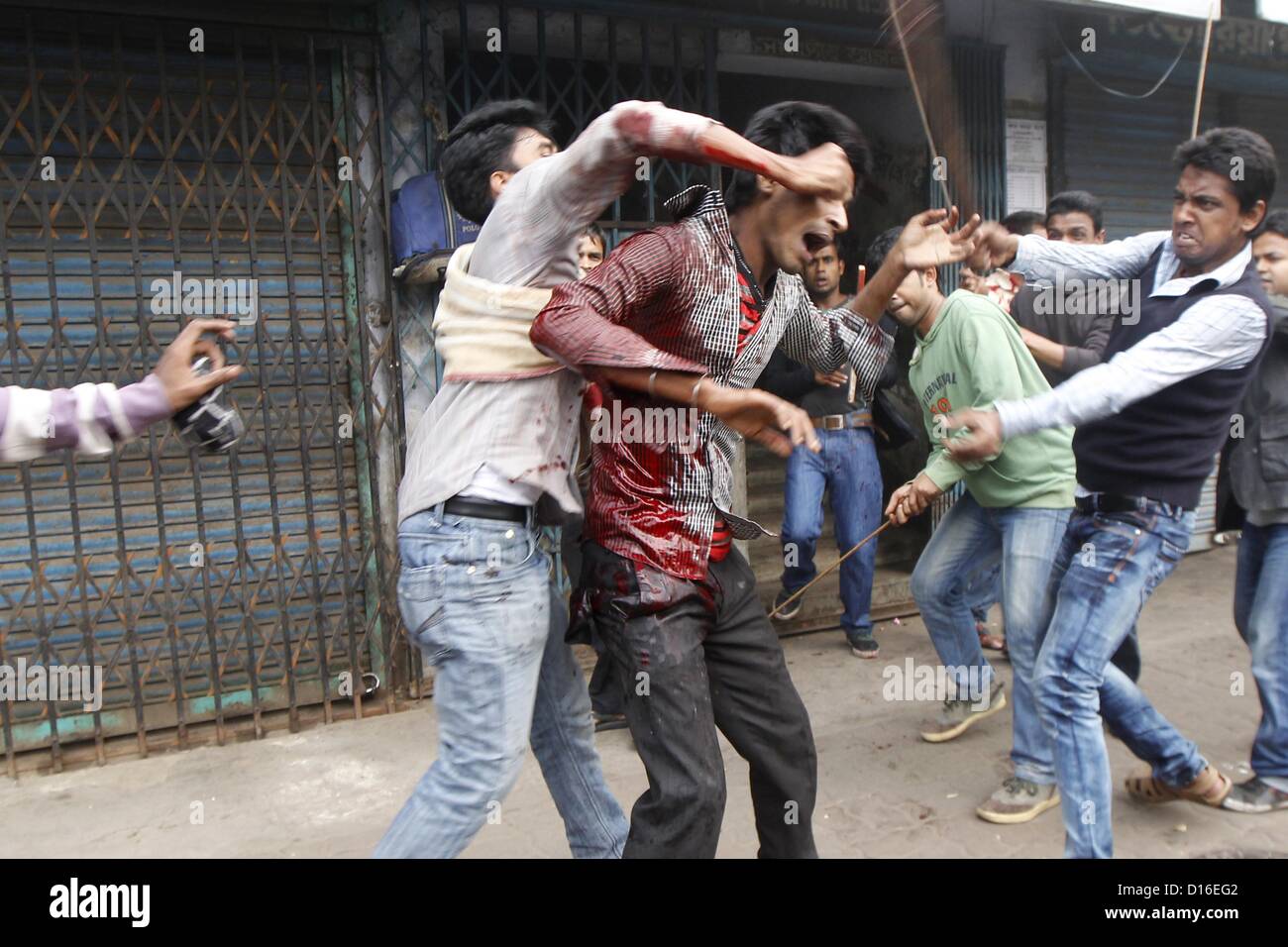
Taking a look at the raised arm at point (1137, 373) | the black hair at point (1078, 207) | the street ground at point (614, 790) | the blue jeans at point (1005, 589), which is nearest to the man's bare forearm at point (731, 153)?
the raised arm at point (1137, 373)

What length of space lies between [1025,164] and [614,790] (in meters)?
4.66

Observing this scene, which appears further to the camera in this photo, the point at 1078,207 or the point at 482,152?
the point at 1078,207

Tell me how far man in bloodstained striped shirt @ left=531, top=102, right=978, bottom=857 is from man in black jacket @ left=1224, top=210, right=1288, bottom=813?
6.84 feet

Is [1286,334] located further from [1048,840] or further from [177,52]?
[177,52]

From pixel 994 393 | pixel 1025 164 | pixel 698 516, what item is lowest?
pixel 698 516

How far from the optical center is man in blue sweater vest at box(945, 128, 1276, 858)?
2807 mm

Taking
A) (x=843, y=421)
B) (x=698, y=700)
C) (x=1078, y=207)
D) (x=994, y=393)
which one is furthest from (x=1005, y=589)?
(x=1078, y=207)

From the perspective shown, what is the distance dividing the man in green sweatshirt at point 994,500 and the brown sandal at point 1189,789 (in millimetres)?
273

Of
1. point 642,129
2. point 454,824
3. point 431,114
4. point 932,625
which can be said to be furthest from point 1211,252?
point 431,114

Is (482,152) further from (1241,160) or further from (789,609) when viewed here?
(789,609)

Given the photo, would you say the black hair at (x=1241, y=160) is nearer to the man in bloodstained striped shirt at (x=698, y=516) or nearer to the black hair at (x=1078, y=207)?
the man in bloodstained striped shirt at (x=698, y=516)

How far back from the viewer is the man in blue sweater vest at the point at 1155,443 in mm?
2807

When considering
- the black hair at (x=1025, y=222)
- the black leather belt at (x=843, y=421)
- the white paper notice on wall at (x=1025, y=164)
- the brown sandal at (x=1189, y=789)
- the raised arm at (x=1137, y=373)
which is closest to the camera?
the raised arm at (x=1137, y=373)

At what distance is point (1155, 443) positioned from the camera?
2.97m
